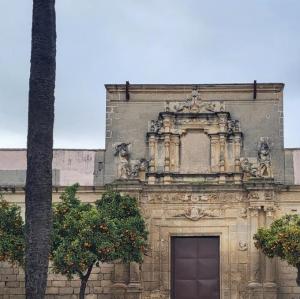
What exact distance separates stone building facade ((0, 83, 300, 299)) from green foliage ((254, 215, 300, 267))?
143cm

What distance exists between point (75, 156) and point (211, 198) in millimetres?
3994

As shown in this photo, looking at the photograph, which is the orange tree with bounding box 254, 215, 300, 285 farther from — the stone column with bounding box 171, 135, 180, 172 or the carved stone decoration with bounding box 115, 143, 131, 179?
the carved stone decoration with bounding box 115, 143, 131, 179

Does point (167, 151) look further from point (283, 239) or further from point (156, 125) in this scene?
point (283, 239)

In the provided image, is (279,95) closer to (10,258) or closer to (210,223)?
(210,223)

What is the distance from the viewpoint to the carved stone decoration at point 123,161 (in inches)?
923

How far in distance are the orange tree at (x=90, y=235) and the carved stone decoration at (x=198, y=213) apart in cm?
215

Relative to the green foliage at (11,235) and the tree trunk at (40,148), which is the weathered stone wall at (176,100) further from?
the tree trunk at (40,148)

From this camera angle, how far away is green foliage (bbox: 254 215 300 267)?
20500 millimetres

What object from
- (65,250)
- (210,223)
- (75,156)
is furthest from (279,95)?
(65,250)

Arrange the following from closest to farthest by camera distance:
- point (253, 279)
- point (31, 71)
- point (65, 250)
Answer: point (31, 71), point (65, 250), point (253, 279)

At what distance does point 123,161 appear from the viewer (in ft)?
77.3

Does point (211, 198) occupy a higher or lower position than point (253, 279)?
higher

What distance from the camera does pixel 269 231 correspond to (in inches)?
837

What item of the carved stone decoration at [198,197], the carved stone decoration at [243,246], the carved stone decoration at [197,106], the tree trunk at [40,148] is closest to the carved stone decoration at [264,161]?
→ the carved stone decoration at [198,197]
